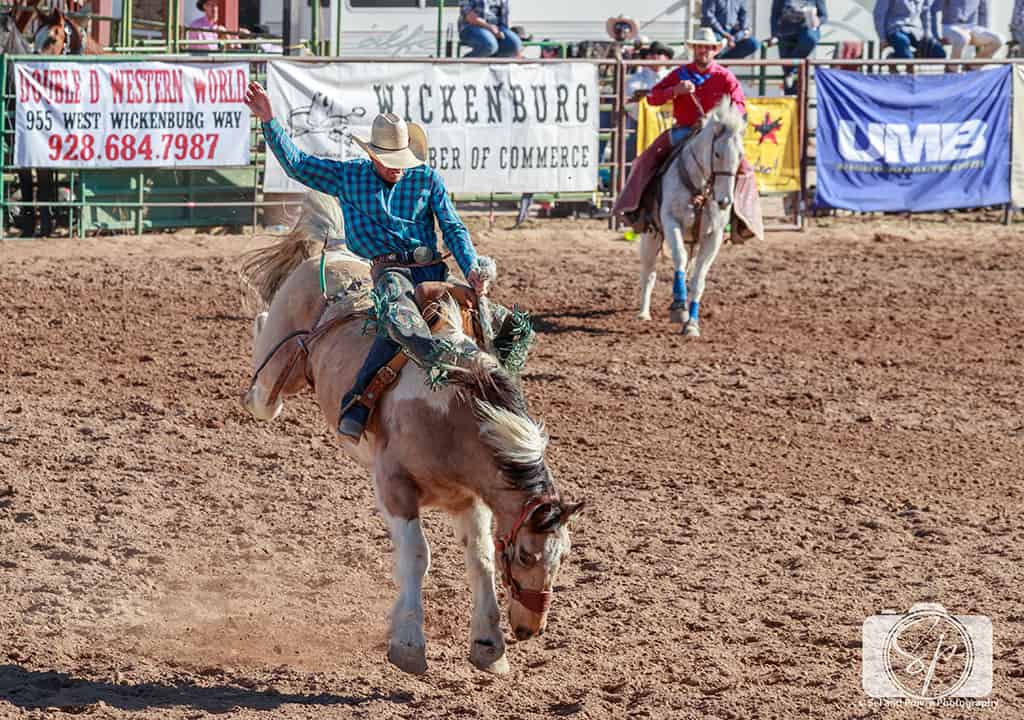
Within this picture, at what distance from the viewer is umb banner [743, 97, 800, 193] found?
16.1 m

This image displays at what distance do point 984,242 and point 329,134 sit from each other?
697 centimetres

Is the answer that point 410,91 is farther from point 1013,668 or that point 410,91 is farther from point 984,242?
point 1013,668

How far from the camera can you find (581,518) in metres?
6.89

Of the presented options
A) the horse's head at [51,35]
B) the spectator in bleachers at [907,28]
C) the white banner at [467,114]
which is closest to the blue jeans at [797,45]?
the spectator in bleachers at [907,28]

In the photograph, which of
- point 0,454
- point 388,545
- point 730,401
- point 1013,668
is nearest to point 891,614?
point 1013,668

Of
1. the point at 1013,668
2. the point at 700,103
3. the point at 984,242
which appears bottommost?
the point at 1013,668

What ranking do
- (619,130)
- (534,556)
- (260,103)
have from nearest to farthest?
1. (534,556)
2. (260,103)
3. (619,130)

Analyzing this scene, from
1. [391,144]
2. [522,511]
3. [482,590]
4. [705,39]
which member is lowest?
[482,590]

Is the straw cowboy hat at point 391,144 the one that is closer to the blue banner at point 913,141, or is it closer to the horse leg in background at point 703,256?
the horse leg in background at point 703,256

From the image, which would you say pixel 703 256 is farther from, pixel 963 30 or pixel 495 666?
pixel 963 30

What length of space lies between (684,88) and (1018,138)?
733 cm

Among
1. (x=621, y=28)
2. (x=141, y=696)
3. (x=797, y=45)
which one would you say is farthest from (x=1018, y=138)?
(x=141, y=696)

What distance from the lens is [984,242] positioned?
15.6 m

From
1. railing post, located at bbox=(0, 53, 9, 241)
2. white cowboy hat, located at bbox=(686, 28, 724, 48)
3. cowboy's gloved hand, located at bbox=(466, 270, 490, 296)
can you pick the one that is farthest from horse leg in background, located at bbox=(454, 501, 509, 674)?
railing post, located at bbox=(0, 53, 9, 241)
